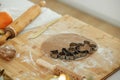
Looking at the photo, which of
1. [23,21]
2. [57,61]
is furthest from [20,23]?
[57,61]

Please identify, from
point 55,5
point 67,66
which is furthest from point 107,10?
point 67,66

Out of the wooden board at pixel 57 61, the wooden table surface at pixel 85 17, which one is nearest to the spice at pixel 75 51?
the wooden board at pixel 57 61

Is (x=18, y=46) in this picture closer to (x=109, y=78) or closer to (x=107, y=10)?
(x=109, y=78)

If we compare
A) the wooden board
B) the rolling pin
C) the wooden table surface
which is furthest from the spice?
the wooden table surface

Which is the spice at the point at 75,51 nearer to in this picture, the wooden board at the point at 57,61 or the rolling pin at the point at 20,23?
the wooden board at the point at 57,61

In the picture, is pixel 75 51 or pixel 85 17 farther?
pixel 85 17

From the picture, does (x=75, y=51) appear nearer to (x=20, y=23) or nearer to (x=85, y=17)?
(x=20, y=23)

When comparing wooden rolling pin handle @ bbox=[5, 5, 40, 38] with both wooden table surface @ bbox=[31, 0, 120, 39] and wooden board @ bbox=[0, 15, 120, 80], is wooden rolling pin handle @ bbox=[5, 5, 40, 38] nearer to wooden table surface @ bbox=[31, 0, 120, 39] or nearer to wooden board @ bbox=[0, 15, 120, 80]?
wooden board @ bbox=[0, 15, 120, 80]
